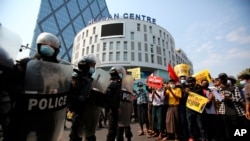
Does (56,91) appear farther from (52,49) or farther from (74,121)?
(74,121)

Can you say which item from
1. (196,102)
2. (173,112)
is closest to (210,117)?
(196,102)

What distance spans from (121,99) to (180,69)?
10.8 feet

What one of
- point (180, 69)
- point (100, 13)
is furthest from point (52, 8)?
point (180, 69)

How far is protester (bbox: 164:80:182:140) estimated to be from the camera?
198 inches

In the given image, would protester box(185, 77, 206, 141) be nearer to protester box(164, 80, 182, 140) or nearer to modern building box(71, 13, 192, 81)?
protester box(164, 80, 182, 140)

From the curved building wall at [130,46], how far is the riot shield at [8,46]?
39953 millimetres

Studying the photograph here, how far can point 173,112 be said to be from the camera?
5.16 metres

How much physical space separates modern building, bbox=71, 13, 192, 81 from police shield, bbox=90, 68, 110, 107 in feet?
126

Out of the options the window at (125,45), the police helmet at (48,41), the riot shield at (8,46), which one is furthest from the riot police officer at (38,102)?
the window at (125,45)

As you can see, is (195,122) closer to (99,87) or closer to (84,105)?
(99,87)

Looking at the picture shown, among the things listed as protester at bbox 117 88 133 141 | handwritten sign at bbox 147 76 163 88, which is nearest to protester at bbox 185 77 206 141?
handwritten sign at bbox 147 76 163 88

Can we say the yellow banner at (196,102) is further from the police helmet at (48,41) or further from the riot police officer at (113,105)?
the police helmet at (48,41)

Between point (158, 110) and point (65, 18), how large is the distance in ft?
287

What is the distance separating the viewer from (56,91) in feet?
5.36
